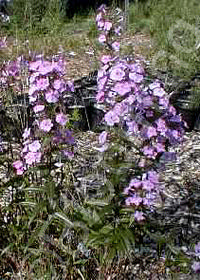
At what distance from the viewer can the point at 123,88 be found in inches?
78.3

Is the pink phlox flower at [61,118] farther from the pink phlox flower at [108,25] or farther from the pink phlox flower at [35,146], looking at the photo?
the pink phlox flower at [108,25]

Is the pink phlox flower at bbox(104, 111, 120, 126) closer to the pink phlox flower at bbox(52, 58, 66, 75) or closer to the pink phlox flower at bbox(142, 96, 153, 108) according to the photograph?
the pink phlox flower at bbox(142, 96, 153, 108)

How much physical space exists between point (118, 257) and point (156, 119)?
771 millimetres

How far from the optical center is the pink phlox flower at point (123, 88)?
1.99 m

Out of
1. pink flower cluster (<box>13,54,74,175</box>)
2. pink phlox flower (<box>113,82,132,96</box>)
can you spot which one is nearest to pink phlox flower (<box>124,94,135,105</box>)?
pink phlox flower (<box>113,82,132,96</box>)

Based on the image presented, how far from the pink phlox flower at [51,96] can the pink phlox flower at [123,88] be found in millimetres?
248

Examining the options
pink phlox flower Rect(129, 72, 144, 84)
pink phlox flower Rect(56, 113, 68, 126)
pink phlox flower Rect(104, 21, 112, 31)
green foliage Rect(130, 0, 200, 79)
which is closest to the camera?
pink phlox flower Rect(129, 72, 144, 84)

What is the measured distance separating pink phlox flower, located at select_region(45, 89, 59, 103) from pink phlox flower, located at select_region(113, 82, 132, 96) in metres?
0.25

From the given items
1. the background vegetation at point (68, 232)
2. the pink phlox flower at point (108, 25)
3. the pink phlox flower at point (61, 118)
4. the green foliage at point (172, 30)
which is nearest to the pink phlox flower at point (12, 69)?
the background vegetation at point (68, 232)

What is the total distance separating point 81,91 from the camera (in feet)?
14.8

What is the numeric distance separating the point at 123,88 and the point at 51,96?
0.30 meters

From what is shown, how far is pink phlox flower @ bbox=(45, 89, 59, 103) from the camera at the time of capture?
2.06 meters

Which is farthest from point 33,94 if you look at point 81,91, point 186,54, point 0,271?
point 186,54

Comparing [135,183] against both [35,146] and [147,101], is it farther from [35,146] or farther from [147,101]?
[35,146]
